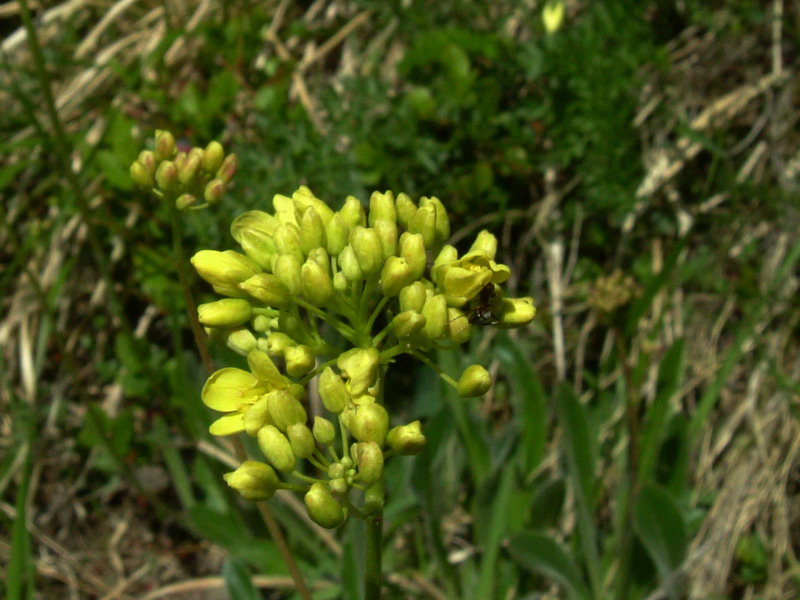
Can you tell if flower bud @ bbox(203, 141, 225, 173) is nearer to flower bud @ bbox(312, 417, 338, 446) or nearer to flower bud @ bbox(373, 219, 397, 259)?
flower bud @ bbox(373, 219, 397, 259)

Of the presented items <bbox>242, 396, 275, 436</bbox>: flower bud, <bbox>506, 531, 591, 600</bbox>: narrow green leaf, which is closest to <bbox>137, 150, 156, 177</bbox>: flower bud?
<bbox>242, 396, 275, 436</bbox>: flower bud

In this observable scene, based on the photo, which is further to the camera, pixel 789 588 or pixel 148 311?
pixel 148 311

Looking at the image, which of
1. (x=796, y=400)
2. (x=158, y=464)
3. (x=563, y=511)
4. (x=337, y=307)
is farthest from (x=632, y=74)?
(x=158, y=464)

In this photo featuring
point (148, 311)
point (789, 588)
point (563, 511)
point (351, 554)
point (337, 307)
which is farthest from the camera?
point (148, 311)

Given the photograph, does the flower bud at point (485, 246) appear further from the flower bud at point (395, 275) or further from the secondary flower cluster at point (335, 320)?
the flower bud at point (395, 275)

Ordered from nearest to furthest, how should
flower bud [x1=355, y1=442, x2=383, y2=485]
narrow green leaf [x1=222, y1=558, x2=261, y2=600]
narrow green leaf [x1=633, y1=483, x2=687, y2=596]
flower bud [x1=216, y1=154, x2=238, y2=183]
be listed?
1. flower bud [x1=355, y1=442, x2=383, y2=485]
2. flower bud [x1=216, y1=154, x2=238, y2=183]
3. narrow green leaf [x1=222, y1=558, x2=261, y2=600]
4. narrow green leaf [x1=633, y1=483, x2=687, y2=596]

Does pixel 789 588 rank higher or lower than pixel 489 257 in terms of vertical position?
lower

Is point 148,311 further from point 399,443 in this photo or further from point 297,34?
point 399,443

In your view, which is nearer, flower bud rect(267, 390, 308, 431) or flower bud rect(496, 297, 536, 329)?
flower bud rect(267, 390, 308, 431)
